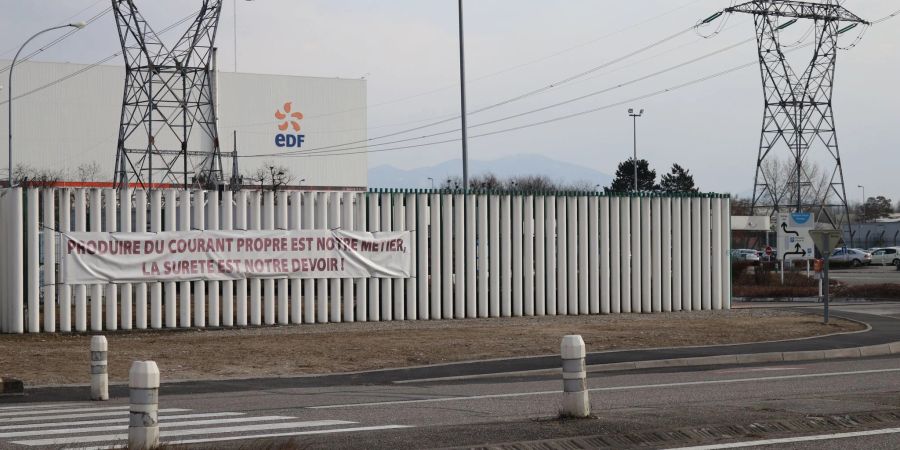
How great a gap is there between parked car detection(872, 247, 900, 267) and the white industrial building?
39549mm

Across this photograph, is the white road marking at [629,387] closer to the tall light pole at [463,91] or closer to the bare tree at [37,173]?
the tall light pole at [463,91]

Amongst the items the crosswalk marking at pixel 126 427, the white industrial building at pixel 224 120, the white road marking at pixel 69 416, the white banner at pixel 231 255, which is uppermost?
the white industrial building at pixel 224 120

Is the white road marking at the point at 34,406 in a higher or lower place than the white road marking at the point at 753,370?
higher

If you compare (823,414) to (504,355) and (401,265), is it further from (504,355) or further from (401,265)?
(401,265)

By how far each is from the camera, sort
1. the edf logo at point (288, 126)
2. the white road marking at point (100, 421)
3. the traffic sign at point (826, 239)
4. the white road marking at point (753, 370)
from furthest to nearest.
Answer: the edf logo at point (288, 126) → the traffic sign at point (826, 239) → the white road marking at point (753, 370) → the white road marking at point (100, 421)

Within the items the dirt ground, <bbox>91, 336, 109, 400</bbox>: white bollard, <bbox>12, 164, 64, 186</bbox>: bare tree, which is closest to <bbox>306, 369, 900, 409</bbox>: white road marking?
<bbox>91, 336, 109, 400</bbox>: white bollard

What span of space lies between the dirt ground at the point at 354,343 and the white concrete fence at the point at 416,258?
2.23 feet

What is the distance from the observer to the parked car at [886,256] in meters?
77.9

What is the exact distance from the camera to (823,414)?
460 inches

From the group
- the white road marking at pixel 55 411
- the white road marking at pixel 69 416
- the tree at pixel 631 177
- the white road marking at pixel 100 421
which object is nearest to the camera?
the white road marking at pixel 100 421

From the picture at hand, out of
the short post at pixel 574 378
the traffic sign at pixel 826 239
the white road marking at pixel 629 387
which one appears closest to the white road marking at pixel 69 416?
the white road marking at pixel 629 387

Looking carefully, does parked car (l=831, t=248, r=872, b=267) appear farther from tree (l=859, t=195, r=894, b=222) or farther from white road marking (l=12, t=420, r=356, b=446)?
tree (l=859, t=195, r=894, b=222)

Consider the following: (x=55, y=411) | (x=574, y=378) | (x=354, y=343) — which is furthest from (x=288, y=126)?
(x=574, y=378)

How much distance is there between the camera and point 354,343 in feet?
72.7
